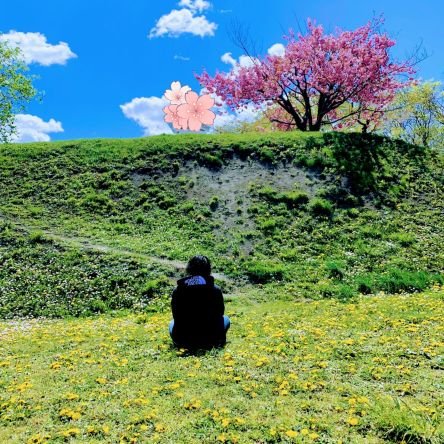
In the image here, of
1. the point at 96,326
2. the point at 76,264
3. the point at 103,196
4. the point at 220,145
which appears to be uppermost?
the point at 220,145

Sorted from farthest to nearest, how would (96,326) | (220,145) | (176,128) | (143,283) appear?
(176,128), (220,145), (143,283), (96,326)

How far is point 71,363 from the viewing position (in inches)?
330

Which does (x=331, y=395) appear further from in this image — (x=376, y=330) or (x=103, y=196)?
(x=103, y=196)

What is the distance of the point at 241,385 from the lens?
6512mm

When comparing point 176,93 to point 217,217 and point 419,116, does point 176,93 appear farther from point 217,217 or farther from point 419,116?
point 419,116

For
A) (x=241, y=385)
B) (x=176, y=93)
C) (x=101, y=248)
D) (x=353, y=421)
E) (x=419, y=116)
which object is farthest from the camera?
(x=419, y=116)

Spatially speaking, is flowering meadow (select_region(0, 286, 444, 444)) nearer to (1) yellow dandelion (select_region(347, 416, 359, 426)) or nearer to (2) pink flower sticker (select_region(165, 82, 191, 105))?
(1) yellow dandelion (select_region(347, 416, 359, 426))

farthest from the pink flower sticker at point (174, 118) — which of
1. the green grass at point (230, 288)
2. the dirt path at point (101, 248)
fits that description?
the dirt path at point (101, 248)

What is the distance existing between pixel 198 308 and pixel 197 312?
0.27ft

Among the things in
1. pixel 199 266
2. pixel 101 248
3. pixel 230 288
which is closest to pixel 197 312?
pixel 199 266

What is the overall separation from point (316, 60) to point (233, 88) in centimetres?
668

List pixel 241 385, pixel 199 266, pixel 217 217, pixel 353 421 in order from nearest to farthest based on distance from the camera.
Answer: pixel 353 421, pixel 241 385, pixel 199 266, pixel 217 217

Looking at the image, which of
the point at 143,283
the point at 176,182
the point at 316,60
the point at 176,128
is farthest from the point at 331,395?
the point at 316,60
